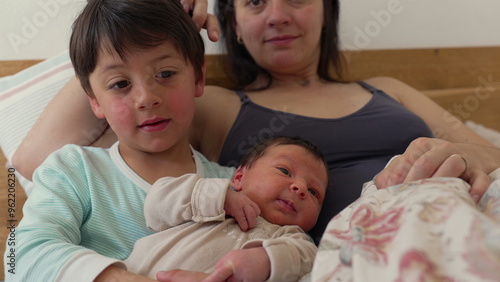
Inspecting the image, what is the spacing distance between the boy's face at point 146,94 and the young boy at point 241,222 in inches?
5.7

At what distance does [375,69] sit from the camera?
82.1 inches

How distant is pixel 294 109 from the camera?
153 centimetres

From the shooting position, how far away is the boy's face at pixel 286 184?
1.07m

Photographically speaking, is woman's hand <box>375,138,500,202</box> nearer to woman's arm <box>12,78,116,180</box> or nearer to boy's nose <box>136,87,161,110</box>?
boy's nose <box>136,87,161,110</box>

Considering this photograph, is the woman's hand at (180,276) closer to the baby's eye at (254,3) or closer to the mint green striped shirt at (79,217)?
the mint green striped shirt at (79,217)

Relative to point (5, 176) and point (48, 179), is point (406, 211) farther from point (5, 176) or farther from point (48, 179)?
point (5, 176)

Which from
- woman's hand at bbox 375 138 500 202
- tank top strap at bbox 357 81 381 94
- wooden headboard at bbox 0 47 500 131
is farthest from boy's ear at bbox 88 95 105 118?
wooden headboard at bbox 0 47 500 131

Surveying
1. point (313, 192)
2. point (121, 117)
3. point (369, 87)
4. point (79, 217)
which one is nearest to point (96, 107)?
point (121, 117)

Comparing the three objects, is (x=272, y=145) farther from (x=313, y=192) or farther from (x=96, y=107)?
(x=96, y=107)

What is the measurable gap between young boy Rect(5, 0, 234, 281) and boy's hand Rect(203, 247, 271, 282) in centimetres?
28

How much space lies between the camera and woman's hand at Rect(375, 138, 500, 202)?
0.91 metres

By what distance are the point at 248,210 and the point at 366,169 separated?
449mm

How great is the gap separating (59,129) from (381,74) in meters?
1.26

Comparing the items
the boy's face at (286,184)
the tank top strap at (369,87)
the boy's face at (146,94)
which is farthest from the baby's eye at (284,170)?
the tank top strap at (369,87)
